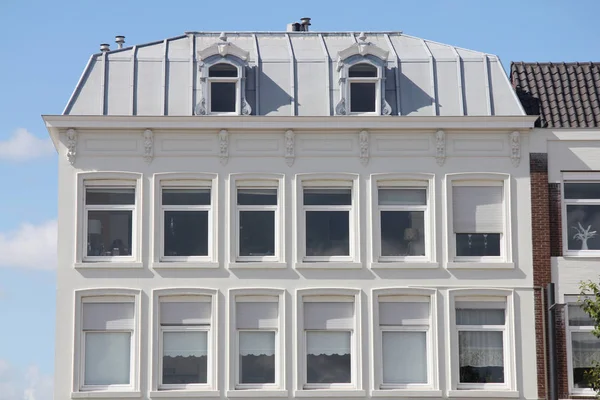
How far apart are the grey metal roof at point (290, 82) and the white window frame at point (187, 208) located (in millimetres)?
1775

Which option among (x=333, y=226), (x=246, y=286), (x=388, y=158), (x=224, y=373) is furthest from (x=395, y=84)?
(x=224, y=373)

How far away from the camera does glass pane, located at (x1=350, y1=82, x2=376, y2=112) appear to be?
110ft

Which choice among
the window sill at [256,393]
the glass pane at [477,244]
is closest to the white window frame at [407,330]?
the glass pane at [477,244]

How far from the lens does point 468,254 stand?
33094 mm

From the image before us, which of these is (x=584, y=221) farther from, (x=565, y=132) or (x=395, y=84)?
(x=395, y=84)

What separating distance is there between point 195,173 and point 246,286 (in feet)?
10.6

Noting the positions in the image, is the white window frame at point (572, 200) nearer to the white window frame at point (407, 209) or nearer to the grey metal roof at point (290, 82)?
the grey metal roof at point (290, 82)

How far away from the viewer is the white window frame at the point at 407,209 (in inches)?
1291

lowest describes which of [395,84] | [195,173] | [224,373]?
[224,373]

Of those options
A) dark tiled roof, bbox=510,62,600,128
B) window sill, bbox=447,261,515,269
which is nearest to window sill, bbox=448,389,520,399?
window sill, bbox=447,261,515,269

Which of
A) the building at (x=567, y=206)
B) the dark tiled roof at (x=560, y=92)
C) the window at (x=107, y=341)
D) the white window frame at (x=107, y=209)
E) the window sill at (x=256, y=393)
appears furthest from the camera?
the dark tiled roof at (x=560, y=92)

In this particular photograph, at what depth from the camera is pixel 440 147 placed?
109ft

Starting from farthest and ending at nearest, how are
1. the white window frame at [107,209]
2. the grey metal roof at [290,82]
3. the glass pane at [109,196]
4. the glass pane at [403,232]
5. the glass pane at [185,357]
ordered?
the grey metal roof at [290,82] < the glass pane at [403,232] < the glass pane at [109,196] < the white window frame at [107,209] < the glass pane at [185,357]

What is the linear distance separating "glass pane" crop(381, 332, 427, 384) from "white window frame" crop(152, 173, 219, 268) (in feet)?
16.2
